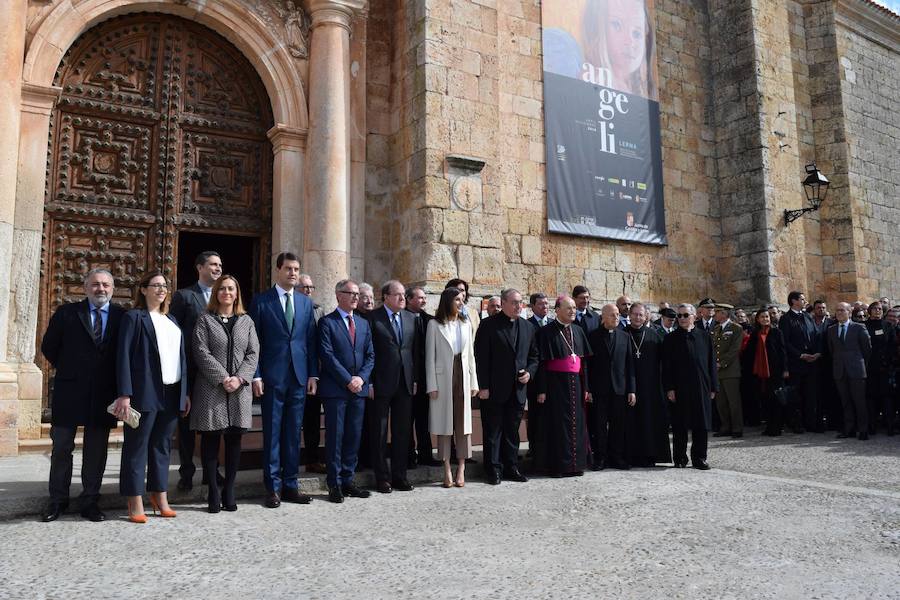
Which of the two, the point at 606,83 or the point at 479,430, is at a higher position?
the point at 606,83

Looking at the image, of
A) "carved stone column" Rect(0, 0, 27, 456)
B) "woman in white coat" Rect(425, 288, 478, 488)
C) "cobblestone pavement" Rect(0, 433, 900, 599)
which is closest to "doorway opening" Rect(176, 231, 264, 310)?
"carved stone column" Rect(0, 0, 27, 456)

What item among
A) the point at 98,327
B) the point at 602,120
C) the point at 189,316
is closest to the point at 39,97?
the point at 189,316

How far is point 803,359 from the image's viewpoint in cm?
919

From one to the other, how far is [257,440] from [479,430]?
7.98 ft

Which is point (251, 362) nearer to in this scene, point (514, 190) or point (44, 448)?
point (44, 448)

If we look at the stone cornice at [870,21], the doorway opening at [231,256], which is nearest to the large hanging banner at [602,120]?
the doorway opening at [231,256]

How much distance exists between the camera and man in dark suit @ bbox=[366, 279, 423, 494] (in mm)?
5531

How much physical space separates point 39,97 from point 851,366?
9546mm

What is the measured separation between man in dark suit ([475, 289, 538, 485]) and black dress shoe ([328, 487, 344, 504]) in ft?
4.60

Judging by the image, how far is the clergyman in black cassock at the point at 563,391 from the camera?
20.4 feet

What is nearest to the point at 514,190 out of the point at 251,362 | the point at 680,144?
the point at 680,144

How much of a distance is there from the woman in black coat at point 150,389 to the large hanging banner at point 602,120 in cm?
676

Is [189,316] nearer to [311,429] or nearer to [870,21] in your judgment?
[311,429]

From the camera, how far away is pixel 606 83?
1102cm
